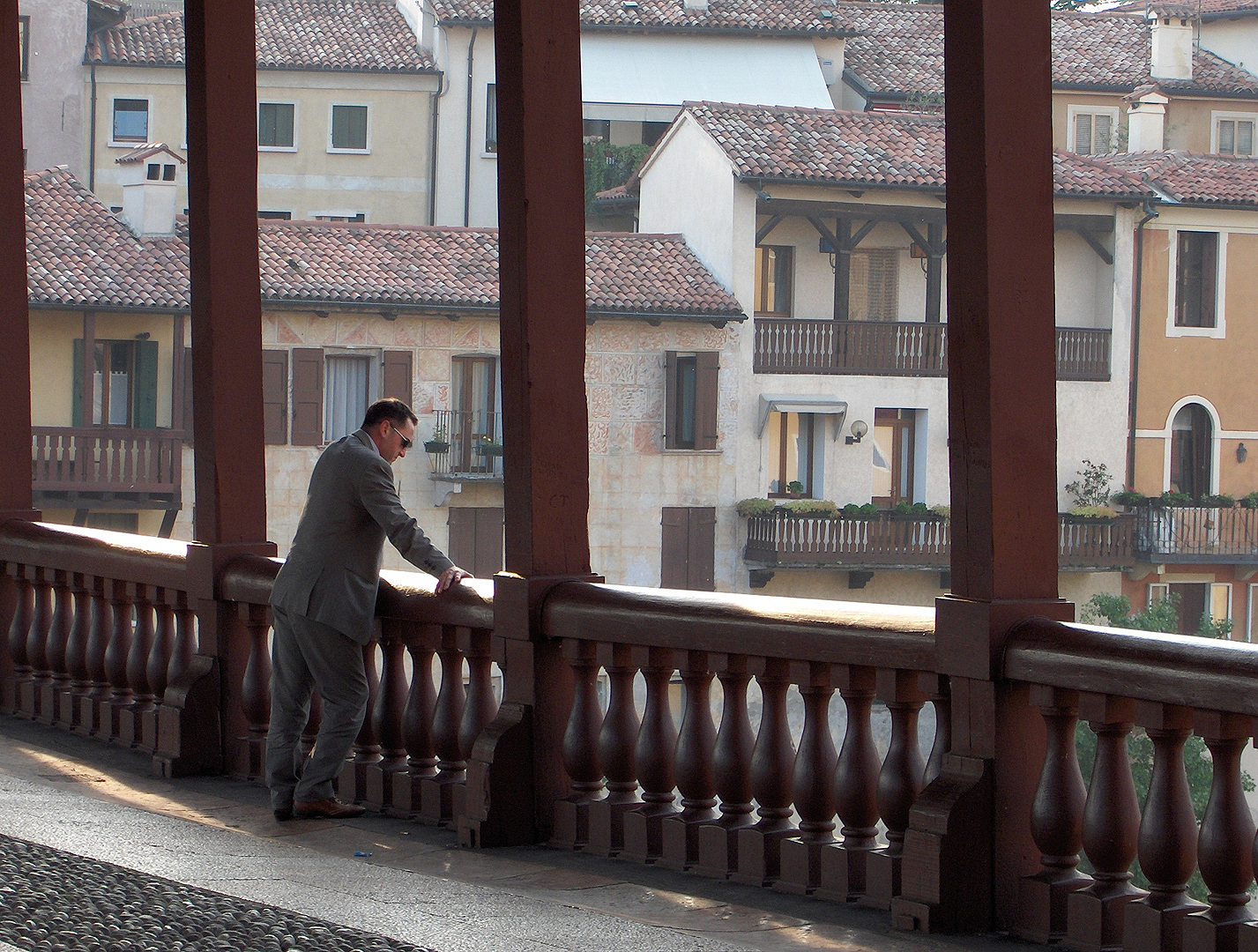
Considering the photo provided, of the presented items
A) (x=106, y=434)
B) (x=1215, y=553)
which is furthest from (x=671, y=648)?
(x=1215, y=553)

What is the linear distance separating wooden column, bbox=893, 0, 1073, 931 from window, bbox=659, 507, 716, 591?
27658 millimetres

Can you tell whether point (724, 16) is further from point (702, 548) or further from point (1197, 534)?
point (1197, 534)

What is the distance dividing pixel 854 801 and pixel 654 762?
0.55 m

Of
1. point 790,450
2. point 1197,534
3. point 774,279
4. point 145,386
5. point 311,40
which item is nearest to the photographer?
point 145,386

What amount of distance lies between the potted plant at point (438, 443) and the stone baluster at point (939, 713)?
26.7 metres

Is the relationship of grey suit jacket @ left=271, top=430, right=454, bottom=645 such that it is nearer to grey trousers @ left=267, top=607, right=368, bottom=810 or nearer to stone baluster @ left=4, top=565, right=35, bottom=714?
grey trousers @ left=267, top=607, right=368, bottom=810

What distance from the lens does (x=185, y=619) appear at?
5559 millimetres

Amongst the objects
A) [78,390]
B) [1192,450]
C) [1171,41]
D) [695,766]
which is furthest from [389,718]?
[1171,41]

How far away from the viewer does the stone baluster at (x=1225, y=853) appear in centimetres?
311

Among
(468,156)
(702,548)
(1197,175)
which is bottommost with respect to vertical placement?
(702,548)

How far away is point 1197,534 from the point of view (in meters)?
32.8

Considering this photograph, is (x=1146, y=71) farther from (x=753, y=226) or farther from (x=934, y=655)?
(x=934, y=655)

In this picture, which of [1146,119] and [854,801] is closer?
[854,801]

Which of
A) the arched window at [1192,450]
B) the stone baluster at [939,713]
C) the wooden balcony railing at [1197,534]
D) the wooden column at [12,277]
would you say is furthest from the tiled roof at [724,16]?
the stone baluster at [939,713]
